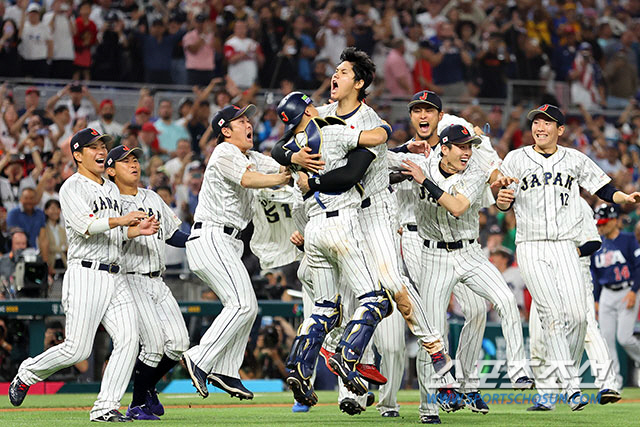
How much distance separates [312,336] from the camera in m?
6.48

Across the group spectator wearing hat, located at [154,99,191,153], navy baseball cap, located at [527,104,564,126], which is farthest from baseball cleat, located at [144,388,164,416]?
spectator wearing hat, located at [154,99,191,153]

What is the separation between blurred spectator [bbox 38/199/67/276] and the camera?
11.8 meters

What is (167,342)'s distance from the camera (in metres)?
7.84

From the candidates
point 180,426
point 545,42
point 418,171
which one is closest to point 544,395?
point 418,171

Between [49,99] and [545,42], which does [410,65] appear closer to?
[545,42]

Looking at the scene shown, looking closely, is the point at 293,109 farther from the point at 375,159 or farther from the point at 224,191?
the point at 224,191

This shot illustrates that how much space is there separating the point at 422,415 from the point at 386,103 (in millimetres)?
10233

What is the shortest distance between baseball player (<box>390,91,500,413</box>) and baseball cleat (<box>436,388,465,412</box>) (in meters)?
0.09

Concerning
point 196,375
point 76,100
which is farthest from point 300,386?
point 76,100

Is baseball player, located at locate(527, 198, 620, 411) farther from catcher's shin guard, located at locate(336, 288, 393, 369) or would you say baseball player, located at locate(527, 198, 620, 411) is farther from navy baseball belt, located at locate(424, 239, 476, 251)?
catcher's shin guard, located at locate(336, 288, 393, 369)

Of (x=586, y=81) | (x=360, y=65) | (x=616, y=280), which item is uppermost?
(x=586, y=81)

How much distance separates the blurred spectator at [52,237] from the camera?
11820mm

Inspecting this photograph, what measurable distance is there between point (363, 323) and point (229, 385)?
1.69 metres

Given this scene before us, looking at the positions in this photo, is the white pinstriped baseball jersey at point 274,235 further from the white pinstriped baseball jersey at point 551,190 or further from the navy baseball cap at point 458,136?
the white pinstriped baseball jersey at point 551,190
